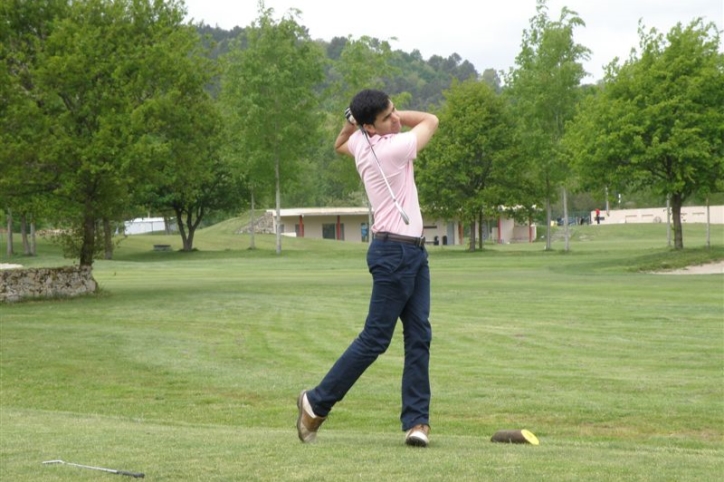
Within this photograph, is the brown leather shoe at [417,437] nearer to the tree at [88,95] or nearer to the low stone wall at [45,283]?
the tree at [88,95]

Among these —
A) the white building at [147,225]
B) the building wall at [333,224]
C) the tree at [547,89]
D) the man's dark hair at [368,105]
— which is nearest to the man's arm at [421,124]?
the man's dark hair at [368,105]

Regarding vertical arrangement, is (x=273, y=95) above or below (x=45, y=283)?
above

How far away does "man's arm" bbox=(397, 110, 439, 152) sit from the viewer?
7772mm

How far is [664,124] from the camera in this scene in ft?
154

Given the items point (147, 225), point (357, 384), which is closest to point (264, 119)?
point (147, 225)

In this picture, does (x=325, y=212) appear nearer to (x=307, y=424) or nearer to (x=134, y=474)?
(x=307, y=424)

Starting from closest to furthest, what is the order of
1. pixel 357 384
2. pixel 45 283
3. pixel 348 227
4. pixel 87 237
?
pixel 357 384 → pixel 45 283 → pixel 87 237 → pixel 348 227

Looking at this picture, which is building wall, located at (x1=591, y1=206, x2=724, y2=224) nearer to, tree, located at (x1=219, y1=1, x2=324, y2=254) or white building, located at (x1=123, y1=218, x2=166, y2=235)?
white building, located at (x1=123, y1=218, x2=166, y2=235)

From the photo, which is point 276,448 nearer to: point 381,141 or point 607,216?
point 381,141

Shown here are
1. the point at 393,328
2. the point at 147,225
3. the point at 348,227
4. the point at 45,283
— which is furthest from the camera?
the point at 147,225

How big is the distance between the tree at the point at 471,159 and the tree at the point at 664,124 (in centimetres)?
2112

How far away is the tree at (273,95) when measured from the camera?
236 feet

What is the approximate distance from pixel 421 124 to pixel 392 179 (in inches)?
23.6

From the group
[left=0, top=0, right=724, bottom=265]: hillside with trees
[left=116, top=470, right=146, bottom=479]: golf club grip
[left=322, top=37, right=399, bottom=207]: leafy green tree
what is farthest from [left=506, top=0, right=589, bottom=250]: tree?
[left=116, top=470, right=146, bottom=479]: golf club grip
